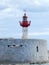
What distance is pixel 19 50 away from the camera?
36812 mm

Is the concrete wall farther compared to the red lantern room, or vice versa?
the red lantern room

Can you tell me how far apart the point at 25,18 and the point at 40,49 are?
3234 millimetres

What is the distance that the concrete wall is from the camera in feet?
120

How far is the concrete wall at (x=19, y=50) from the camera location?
36469mm

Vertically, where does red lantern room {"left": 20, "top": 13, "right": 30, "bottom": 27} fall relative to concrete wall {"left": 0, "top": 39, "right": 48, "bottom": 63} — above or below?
above

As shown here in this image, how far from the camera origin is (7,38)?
3678 centimetres

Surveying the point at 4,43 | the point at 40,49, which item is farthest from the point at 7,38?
the point at 40,49

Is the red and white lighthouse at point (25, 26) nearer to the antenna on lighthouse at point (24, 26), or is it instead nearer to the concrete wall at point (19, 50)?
the antenna on lighthouse at point (24, 26)

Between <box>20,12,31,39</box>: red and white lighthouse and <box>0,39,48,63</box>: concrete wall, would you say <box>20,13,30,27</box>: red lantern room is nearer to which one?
<box>20,12,31,39</box>: red and white lighthouse

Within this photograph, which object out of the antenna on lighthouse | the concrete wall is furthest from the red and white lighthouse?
the concrete wall

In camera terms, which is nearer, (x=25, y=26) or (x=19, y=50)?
(x=19, y=50)

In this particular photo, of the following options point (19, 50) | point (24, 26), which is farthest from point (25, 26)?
point (19, 50)

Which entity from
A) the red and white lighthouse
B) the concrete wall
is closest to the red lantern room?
the red and white lighthouse

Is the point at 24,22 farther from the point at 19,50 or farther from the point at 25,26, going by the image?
the point at 19,50
